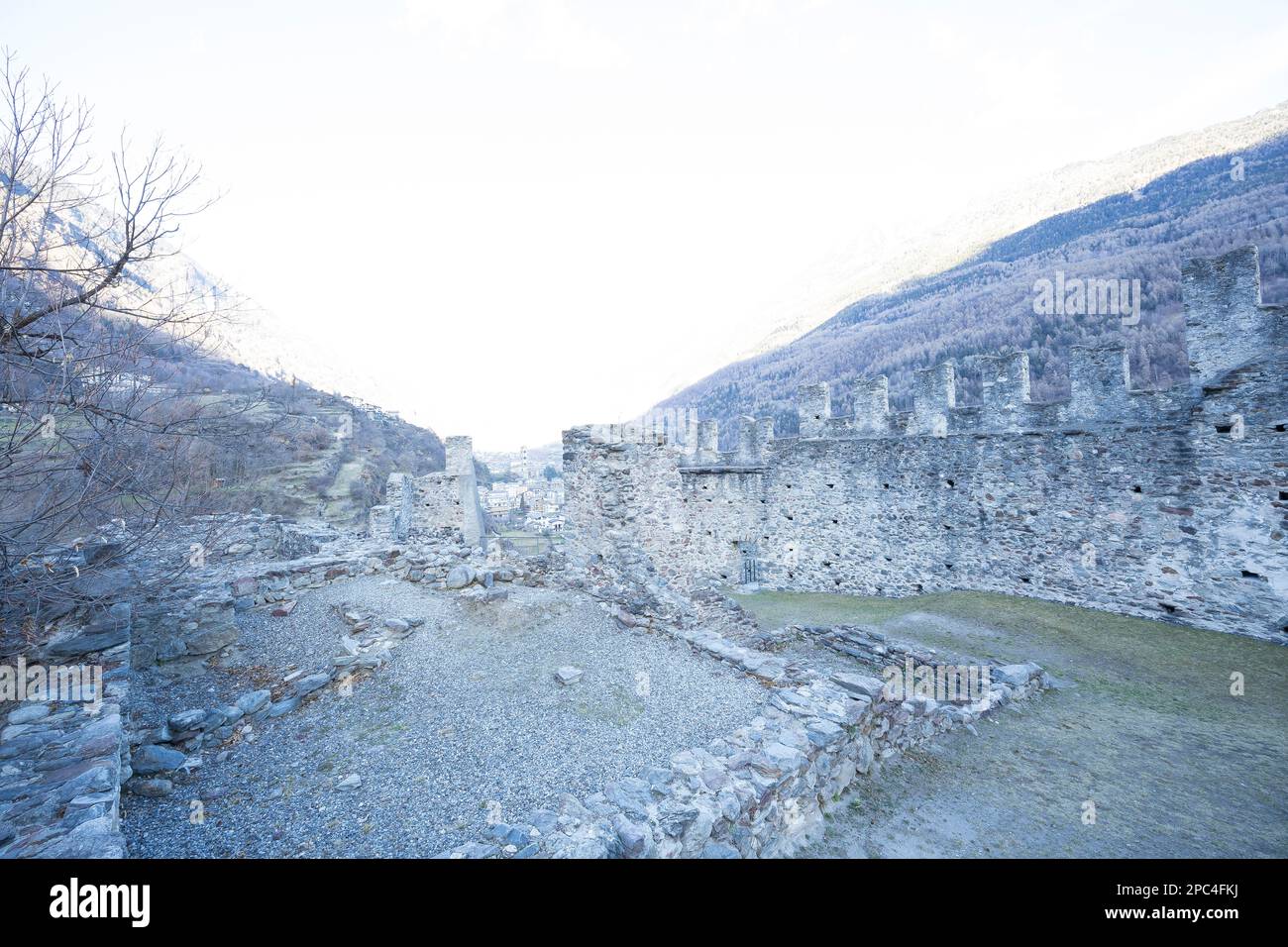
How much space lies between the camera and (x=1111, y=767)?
635 centimetres

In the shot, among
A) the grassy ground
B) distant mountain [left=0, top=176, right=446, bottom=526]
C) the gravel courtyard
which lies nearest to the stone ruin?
the gravel courtyard

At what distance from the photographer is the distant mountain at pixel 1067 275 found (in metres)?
21.5

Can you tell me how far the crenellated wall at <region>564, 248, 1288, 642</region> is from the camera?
955 centimetres

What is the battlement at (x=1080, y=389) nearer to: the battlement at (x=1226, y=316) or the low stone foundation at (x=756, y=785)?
the battlement at (x=1226, y=316)

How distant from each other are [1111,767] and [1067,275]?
3490cm

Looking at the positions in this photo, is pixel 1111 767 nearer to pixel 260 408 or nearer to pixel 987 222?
pixel 260 408

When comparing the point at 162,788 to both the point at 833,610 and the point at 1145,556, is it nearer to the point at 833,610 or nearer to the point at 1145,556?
the point at 833,610

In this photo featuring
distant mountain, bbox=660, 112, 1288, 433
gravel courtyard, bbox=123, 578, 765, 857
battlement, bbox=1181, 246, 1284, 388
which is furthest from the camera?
distant mountain, bbox=660, 112, 1288, 433

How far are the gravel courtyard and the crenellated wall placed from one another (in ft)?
9.67

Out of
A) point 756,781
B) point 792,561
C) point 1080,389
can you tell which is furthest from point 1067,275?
point 756,781

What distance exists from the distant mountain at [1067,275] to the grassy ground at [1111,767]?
691 cm

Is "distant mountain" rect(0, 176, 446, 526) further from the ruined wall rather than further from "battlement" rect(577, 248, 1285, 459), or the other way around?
"battlement" rect(577, 248, 1285, 459)

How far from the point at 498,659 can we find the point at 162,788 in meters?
3.60
